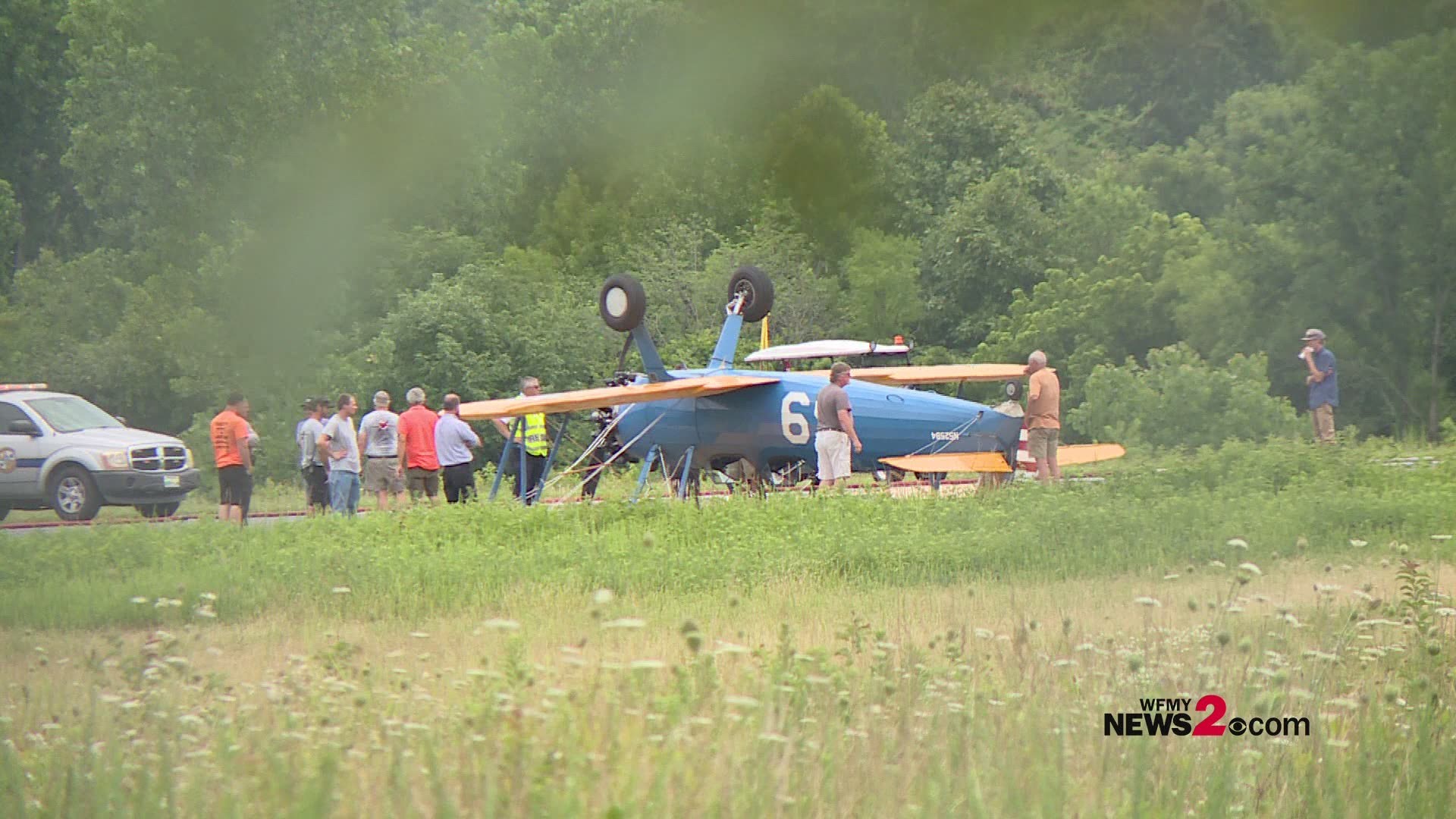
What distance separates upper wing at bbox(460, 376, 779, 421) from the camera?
1852 cm

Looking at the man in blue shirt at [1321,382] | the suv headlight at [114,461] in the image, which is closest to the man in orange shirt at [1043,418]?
the man in blue shirt at [1321,382]

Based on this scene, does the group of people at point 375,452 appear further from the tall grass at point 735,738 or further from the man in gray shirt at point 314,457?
the tall grass at point 735,738

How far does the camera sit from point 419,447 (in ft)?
63.9

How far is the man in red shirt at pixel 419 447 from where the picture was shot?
19359mm

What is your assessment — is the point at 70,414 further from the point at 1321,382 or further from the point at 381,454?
the point at 1321,382

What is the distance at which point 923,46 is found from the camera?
18.1ft

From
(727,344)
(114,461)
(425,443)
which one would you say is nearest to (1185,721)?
(425,443)

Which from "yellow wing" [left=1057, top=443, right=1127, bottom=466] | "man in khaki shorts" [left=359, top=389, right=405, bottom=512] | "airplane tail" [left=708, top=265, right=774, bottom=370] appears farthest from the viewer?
"airplane tail" [left=708, top=265, right=774, bottom=370]

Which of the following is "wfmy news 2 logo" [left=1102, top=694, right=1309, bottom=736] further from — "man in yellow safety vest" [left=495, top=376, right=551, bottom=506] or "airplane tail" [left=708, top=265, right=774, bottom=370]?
"airplane tail" [left=708, top=265, right=774, bottom=370]

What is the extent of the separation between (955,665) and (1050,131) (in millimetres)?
3990

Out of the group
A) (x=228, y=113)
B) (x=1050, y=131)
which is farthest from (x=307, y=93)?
(x=1050, y=131)

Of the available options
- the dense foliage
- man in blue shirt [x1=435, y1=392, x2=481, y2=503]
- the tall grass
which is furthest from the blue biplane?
the tall grass

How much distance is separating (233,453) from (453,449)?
2.73 meters

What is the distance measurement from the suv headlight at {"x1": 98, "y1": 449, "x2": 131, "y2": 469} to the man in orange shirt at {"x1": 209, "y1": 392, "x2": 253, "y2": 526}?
5.93 metres
